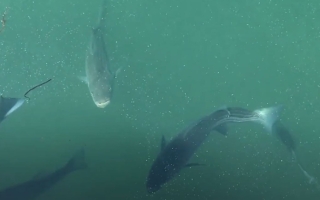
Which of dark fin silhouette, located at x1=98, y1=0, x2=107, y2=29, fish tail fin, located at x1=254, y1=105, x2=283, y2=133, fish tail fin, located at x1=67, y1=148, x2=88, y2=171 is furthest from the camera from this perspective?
dark fin silhouette, located at x1=98, y1=0, x2=107, y2=29

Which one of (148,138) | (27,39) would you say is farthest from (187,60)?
(27,39)

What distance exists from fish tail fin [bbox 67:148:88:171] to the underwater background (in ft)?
0.31

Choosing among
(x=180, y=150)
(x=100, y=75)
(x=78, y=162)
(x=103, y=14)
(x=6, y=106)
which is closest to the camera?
(x=180, y=150)

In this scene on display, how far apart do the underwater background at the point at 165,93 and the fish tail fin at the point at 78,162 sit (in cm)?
10

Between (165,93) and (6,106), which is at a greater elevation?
(6,106)

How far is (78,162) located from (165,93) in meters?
1.15

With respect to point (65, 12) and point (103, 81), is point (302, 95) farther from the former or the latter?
point (65, 12)

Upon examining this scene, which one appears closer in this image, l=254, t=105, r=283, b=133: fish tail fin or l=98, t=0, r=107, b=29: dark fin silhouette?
l=254, t=105, r=283, b=133: fish tail fin

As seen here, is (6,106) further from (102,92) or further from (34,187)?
(102,92)

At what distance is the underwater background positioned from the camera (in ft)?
11.3

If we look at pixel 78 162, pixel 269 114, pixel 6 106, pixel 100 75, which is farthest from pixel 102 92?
pixel 269 114

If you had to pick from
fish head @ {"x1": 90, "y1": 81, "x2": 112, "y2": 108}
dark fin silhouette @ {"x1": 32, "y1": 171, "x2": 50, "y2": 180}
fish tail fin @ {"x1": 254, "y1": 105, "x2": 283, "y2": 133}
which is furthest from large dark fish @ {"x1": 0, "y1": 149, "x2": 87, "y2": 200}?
fish tail fin @ {"x1": 254, "y1": 105, "x2": 283, "y2": 133}

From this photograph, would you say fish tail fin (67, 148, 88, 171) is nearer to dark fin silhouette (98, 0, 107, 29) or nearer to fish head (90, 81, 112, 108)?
fish head (90, 81, 112, 108)

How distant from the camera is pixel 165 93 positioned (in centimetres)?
374
